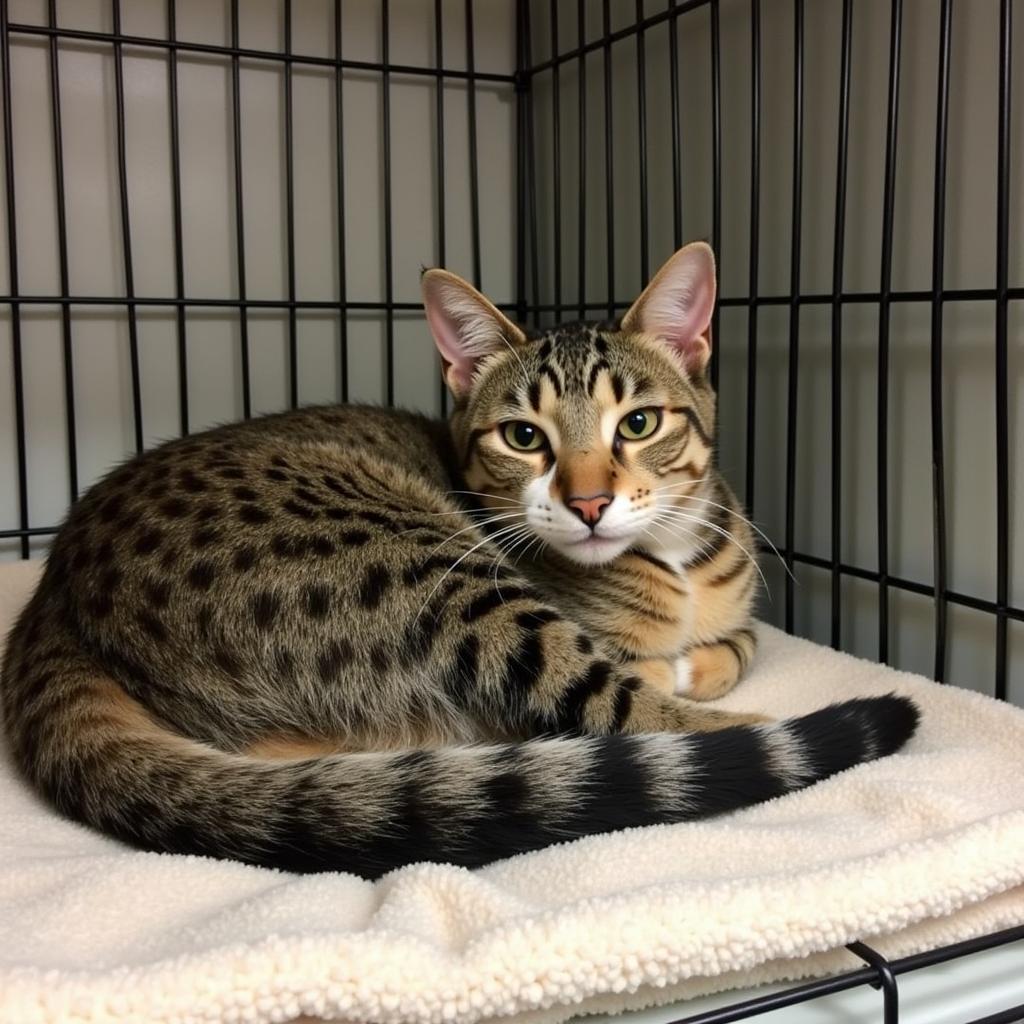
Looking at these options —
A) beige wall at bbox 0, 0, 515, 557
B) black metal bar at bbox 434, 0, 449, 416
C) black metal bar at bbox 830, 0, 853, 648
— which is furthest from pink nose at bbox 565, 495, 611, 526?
beige wall at bbox 0, 0, 515, 557

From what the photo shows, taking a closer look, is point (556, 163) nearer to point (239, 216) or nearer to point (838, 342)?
point (239, 216)

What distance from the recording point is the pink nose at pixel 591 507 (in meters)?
1.34

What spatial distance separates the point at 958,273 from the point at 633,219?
860 millimetres

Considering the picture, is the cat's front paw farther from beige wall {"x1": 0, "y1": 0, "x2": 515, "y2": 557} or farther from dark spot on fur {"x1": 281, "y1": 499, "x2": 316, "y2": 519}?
beige wall {"x1": 0, "y1": 0, "x2": 515, "y2": 557}

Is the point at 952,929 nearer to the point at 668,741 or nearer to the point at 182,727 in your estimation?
the point at 668,741

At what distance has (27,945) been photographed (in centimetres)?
84

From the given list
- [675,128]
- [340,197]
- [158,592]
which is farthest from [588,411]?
[340,197]

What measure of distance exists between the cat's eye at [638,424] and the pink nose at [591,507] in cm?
14

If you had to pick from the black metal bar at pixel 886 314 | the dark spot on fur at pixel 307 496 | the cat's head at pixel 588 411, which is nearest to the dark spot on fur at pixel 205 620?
the dark spot on fur at pixel 307 496

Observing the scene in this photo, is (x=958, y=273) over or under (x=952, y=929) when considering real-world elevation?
over

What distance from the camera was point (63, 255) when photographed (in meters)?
2.06

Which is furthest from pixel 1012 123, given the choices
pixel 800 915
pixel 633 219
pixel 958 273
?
pixel 800 915

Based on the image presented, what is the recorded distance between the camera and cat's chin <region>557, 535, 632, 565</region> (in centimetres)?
138

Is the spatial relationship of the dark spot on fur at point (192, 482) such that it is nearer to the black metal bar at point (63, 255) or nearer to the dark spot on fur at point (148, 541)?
the dark spot on fur at point (148, 541)
